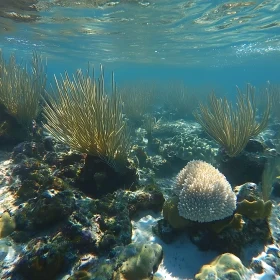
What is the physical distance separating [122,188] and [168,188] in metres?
2.25

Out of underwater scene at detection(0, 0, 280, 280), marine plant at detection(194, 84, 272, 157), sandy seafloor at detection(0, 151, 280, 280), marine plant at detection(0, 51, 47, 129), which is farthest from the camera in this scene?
marine plant at detection(0, 51, 47, 129)

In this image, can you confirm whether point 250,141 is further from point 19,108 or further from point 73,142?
point 19,108

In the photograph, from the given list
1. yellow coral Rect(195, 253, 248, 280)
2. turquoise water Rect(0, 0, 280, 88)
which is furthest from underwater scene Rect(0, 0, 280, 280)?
turquoise water Rect(0, 0, 280, 88)

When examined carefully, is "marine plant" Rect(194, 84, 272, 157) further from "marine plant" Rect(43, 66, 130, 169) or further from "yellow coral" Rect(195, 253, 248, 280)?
"yellow coral" Rect(195, 253, 248, 280)

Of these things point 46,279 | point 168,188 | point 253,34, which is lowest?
point 168,188

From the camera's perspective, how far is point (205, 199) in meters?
4.21

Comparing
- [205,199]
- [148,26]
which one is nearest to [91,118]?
[205,199]

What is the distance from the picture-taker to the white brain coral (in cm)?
417

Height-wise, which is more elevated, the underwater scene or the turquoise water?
the turquoise water

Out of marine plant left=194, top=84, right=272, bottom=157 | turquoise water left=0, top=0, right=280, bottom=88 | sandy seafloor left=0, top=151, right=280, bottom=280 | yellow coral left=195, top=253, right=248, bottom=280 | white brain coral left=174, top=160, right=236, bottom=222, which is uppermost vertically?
turquoise water left=0, top=0, right=280, bottom=88

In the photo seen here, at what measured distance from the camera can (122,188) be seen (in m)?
5.57

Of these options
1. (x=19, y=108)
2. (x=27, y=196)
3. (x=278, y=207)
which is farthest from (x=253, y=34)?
(x=27, y=196)

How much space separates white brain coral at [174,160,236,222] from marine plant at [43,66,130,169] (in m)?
1.75

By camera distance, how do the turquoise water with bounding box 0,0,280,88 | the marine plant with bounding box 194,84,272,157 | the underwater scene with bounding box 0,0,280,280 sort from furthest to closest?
the turquoise water with bounding box 0,0,280,88
the marine plant with bounding box 194,84,272,157
the underwater scene with bounding box 0,0,280,280
